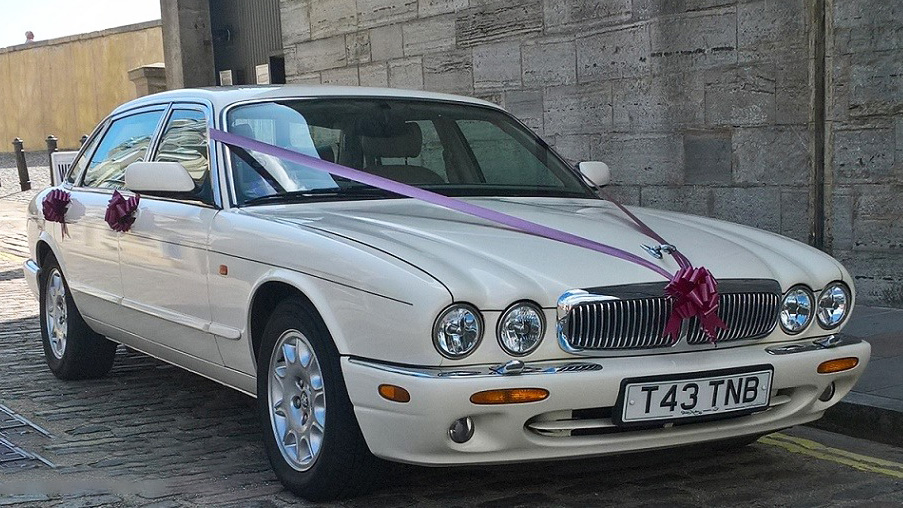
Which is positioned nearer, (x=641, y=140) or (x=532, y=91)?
(x=641, y=140)

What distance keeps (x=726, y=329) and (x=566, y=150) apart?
725cm

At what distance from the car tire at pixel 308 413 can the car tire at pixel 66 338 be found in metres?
2.43

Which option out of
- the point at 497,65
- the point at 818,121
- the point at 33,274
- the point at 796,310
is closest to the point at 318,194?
the point at 796,310

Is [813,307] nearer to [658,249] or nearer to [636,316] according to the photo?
[658,249]

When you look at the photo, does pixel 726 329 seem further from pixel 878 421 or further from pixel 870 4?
pixel 870 4

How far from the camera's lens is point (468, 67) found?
41.8 ft

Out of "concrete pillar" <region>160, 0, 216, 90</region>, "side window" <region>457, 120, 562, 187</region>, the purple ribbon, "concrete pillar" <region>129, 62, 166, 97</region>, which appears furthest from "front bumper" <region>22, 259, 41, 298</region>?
"concrete pillar" <region>129, 62, 166, 97</region>

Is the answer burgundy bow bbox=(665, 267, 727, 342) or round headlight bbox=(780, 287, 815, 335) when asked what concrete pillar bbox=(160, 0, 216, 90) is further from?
burgundy bow bbox=(665, 267, 727, 342)

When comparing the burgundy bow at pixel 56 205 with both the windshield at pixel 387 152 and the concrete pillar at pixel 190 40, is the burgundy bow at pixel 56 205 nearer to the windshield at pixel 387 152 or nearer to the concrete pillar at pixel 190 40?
the windshield at pixel 387 152

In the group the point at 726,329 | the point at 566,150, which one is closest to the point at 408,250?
the point at 726,329

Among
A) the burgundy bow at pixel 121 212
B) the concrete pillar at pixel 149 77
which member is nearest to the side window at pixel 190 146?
the burgundy bow at pixel 121 212

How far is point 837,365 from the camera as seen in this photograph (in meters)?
4.49

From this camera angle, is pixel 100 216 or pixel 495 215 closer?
pixel 495 215

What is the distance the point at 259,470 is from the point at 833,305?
7.51 ft
